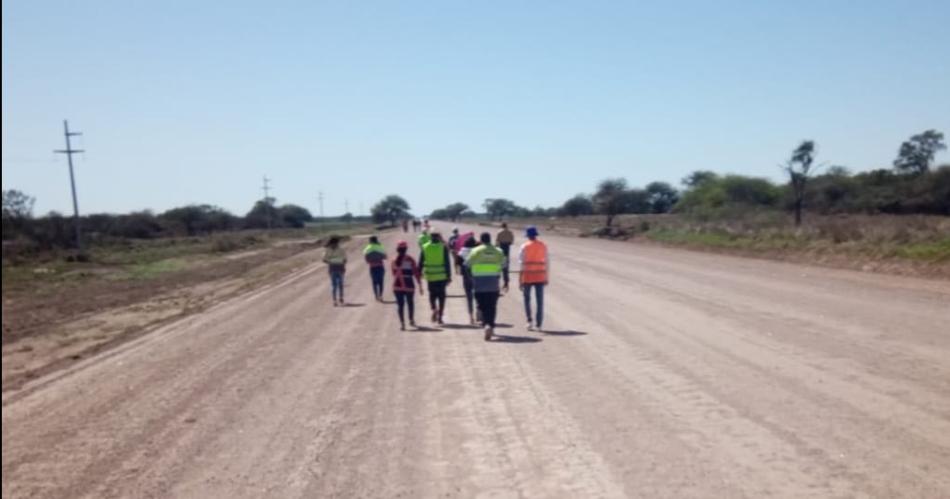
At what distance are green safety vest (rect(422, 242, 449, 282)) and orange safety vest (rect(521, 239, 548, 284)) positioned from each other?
1839 millimetres

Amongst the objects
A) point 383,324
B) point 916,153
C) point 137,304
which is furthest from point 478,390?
point 916,153

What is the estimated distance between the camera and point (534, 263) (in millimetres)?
15195

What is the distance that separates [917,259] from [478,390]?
829 inches

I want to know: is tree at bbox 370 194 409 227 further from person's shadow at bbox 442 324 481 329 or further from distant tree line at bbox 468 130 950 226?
person's shadow at bbox 442 324 481 329

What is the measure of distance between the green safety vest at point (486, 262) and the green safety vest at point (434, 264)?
1729mm

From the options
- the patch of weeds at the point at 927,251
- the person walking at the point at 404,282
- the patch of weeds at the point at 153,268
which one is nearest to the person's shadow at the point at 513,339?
the person walking at the point at 404,282

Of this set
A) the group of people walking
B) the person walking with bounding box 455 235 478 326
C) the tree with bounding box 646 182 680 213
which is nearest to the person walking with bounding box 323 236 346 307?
the group of people walking

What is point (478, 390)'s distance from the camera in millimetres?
10109

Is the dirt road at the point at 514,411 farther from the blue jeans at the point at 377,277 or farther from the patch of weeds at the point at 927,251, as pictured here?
the patch of weeds at the point at 927,251

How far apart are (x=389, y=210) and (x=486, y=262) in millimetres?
164028

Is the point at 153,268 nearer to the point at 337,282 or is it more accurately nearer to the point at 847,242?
the point at 337,282

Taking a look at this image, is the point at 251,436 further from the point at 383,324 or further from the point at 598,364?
the point at 383,324

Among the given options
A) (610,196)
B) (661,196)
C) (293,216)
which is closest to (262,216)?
(293,216)

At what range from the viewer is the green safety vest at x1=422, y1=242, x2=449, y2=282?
53.9 ft
